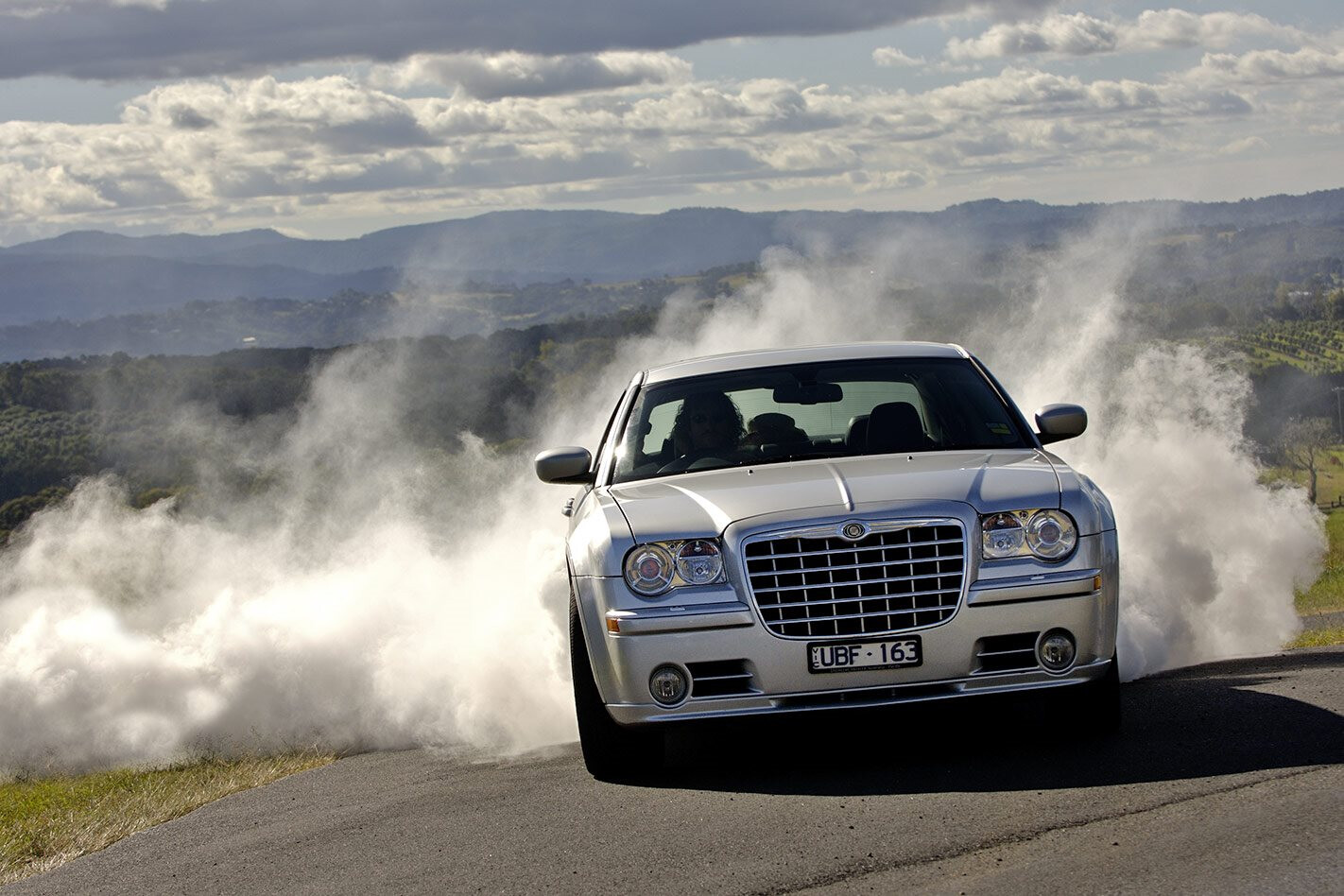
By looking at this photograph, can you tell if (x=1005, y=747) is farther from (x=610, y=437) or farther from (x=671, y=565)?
(x=610, y=437)

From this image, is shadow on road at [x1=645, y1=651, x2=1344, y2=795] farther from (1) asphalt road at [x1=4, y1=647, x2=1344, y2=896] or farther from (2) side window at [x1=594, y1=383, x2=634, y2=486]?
(2) side window at [x1=594, y1=383, x2=634, y2=486]

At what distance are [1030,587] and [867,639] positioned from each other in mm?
626

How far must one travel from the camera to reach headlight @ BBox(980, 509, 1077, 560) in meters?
6.13

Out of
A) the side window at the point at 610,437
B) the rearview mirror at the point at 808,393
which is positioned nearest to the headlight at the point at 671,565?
the side window at the point at 610,437

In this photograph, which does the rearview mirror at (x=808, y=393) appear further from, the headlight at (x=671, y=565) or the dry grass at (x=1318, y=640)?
the dry grass at (x=1318, y=640)

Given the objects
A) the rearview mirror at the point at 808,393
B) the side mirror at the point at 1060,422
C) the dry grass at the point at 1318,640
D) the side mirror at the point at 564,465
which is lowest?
the dry grass at the point at 1318,640

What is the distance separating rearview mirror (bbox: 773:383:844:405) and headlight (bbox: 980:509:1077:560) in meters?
1.84

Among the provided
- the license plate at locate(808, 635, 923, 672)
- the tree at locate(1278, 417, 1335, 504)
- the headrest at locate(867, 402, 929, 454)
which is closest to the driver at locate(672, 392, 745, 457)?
the headrest at locate(867, 402, 929, 454)

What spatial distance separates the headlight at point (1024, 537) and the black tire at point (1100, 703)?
0.54 m

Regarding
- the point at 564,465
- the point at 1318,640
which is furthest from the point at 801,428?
the point at 1318,640

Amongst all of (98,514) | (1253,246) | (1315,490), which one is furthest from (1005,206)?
(98,514)

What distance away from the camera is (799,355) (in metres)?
8.23

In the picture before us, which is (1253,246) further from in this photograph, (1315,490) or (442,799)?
(442,799)

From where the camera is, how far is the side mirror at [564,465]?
25.1ft
